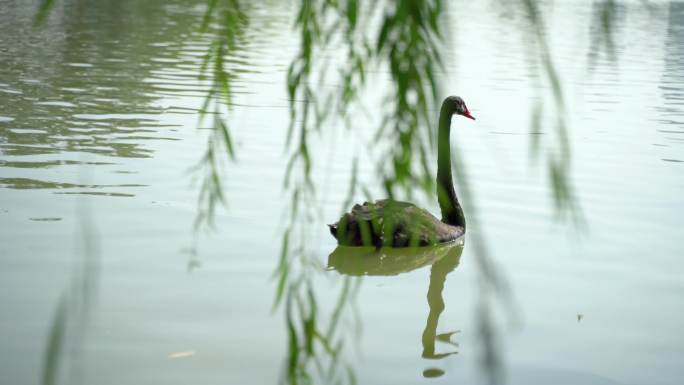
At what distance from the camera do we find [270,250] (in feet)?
22.4

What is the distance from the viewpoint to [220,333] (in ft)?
17.2

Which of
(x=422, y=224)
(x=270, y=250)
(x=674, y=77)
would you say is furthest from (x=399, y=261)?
(x=674, y=77)

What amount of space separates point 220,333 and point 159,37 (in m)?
16.9

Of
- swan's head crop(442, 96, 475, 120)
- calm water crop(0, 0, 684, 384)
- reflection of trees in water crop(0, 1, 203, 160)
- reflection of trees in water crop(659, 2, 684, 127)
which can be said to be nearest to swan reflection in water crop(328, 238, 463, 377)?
calm water crop(0, 0, 684, 384)

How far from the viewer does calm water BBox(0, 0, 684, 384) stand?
4844 mm

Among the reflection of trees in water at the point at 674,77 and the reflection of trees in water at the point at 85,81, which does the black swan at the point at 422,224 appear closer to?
the reflection of trees in water at the point at 85,81

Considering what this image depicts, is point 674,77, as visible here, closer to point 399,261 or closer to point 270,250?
point 399,261

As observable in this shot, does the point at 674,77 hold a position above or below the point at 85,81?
below

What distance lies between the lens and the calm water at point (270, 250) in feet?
15.9

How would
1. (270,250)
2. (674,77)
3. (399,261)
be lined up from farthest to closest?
Result: (674,77), (399,261), (270,250)

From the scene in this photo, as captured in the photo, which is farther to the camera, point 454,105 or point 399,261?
point 454,105

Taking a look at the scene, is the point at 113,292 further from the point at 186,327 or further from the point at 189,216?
the point at 189,216

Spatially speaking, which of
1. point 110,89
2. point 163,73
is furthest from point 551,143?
point 163,73

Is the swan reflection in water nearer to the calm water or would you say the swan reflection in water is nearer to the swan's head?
the calm water
